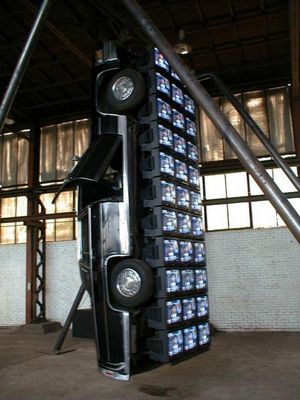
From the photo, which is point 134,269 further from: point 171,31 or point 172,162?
point 171,31

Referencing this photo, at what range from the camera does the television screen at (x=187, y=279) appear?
169 inches

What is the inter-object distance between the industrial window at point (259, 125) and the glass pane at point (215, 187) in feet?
1.97

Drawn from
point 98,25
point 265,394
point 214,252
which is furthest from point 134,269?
point 214,252

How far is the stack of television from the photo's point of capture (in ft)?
13.2

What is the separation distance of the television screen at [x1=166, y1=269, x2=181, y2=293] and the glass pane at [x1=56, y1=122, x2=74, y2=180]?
11072 mm

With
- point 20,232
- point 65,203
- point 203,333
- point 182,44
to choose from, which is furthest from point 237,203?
point 203,333

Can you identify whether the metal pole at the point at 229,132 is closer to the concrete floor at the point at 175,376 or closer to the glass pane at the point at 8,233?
the concrete floor at the point at 175,376

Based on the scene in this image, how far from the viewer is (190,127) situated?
→ 490cm

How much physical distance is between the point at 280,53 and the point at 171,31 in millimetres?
3589

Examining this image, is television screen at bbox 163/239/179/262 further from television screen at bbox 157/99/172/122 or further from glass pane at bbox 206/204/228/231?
glass pane at bbox 206/204/228/231

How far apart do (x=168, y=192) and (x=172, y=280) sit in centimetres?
90

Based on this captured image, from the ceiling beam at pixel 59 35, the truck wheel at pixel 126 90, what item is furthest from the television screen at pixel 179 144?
the ceiling beam at pixel 59 35

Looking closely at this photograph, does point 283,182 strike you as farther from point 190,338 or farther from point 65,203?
point 190,338

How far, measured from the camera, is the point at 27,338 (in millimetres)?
12344
